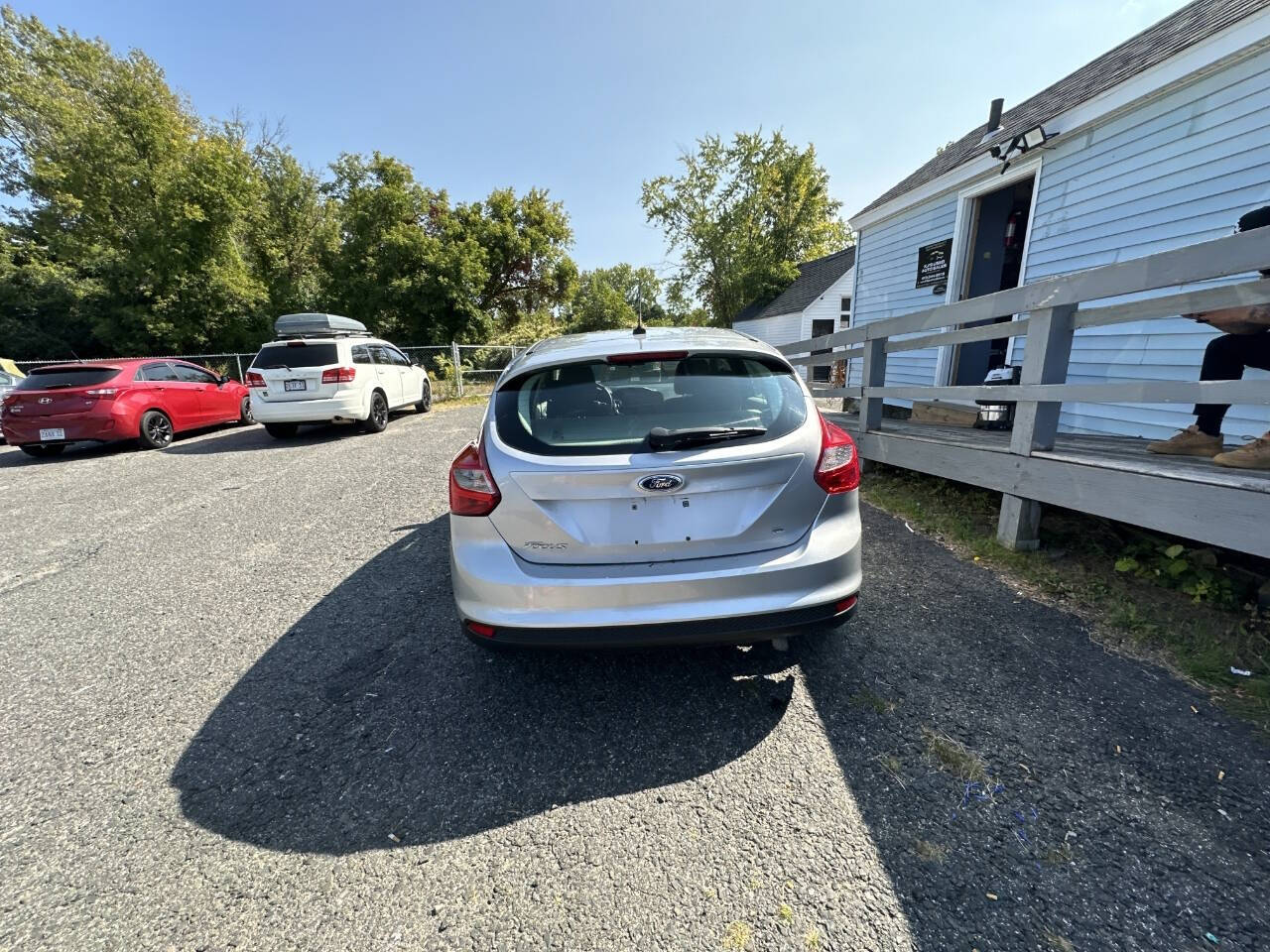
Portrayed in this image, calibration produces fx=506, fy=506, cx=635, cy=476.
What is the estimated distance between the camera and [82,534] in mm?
4531

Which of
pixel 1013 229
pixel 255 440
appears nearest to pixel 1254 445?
pixel 1013 229

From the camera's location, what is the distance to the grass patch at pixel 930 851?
152 centimetres

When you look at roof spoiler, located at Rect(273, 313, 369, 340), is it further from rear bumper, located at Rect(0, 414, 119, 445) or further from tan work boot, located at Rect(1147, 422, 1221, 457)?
tan work boot, located at Rect(1147, 422, 1221, 457)

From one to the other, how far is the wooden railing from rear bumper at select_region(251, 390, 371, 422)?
26.8ft

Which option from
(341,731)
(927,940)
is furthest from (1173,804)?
(341,731)

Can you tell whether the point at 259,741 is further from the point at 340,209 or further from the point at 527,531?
the point at 340,209

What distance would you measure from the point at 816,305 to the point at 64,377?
24308mm

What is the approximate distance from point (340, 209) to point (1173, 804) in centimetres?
3268

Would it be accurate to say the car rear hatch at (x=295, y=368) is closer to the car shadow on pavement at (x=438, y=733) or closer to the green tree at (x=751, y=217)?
the car shadow on pavement at (x=438, y=733)

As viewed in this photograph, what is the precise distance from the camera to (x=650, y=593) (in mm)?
1897

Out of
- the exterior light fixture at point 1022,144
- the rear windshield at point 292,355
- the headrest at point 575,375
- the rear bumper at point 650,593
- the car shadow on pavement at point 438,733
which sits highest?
the exterior light fixture at point 1022,144

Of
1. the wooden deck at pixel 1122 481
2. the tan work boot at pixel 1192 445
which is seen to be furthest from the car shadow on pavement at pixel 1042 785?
the tan work boot at pixel 1192 445

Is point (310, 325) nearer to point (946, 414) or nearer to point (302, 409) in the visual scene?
point (302, 409)

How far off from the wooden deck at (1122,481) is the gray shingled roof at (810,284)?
20.8 metres
